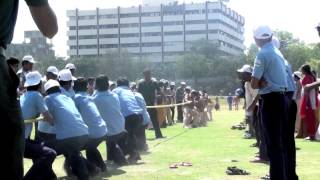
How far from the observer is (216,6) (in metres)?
115

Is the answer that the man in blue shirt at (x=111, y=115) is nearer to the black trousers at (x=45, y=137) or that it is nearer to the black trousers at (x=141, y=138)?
the black trousers at (x=45, y=137)

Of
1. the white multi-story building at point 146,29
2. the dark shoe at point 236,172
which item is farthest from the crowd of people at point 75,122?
the white multi-story building at point 146,29

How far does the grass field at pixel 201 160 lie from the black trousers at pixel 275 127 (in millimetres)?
1601

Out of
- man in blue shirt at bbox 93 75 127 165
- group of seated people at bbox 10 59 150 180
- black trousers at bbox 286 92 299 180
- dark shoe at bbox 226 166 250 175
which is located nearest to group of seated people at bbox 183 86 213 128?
group of seated people at bbox 10 59 150 180

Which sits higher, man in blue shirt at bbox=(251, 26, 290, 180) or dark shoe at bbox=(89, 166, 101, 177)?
man in blue shirt at bbox=(251, 26, 290, 180)

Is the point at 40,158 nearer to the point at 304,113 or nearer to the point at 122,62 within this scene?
the point at 304,113

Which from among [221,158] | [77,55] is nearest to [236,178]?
[221,158]

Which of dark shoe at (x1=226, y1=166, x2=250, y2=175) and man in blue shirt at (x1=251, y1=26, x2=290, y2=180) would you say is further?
dark shoe at (x1=226, y1=166, x2=250, y2=175)

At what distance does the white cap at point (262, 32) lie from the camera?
665 centimetres

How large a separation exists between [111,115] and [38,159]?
109 inches

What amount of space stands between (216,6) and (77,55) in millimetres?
30418

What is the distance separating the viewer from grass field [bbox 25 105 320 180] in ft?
27.3

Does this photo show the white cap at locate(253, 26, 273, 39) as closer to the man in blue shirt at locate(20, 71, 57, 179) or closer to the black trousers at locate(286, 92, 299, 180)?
the black trousers at locate(286, 92, 299, 180)

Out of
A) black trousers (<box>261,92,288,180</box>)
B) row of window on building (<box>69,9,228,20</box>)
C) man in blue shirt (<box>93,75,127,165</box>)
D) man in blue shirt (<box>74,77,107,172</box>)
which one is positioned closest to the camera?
black trousers (<box>261,92,288,180</box>)
